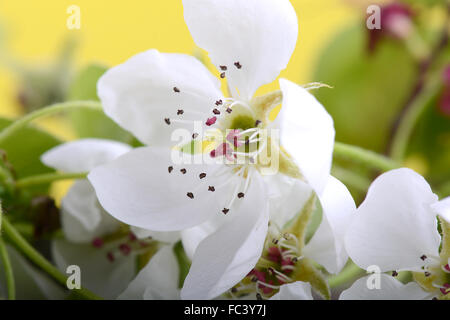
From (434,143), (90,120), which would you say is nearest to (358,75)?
(434,143)

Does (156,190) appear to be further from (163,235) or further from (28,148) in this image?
(28,148)

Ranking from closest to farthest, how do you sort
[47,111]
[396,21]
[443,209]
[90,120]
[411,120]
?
[443,209] < [47,111] < [90,120] < [411,120] < [396,21]

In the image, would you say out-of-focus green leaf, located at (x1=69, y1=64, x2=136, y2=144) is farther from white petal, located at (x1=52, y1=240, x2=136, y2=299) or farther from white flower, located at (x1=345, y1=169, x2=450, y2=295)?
white flower, located at (x1=345, y1=169, x2=450, y2=295)

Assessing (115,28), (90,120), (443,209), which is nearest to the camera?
(443,209)

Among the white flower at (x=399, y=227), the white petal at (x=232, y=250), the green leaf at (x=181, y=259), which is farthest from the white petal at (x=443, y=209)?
the green leaf at (x=181, y=259)

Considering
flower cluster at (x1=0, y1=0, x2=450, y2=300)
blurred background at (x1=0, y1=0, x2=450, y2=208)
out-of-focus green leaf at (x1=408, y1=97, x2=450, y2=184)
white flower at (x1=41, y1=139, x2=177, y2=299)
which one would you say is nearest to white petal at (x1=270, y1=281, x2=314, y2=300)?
flower cluster at (x1=0, y1=0, x2=450, y2=300)

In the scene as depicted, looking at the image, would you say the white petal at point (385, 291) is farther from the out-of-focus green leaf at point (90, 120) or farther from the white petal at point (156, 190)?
the out-of-focus green leaf at point (90, 120)
